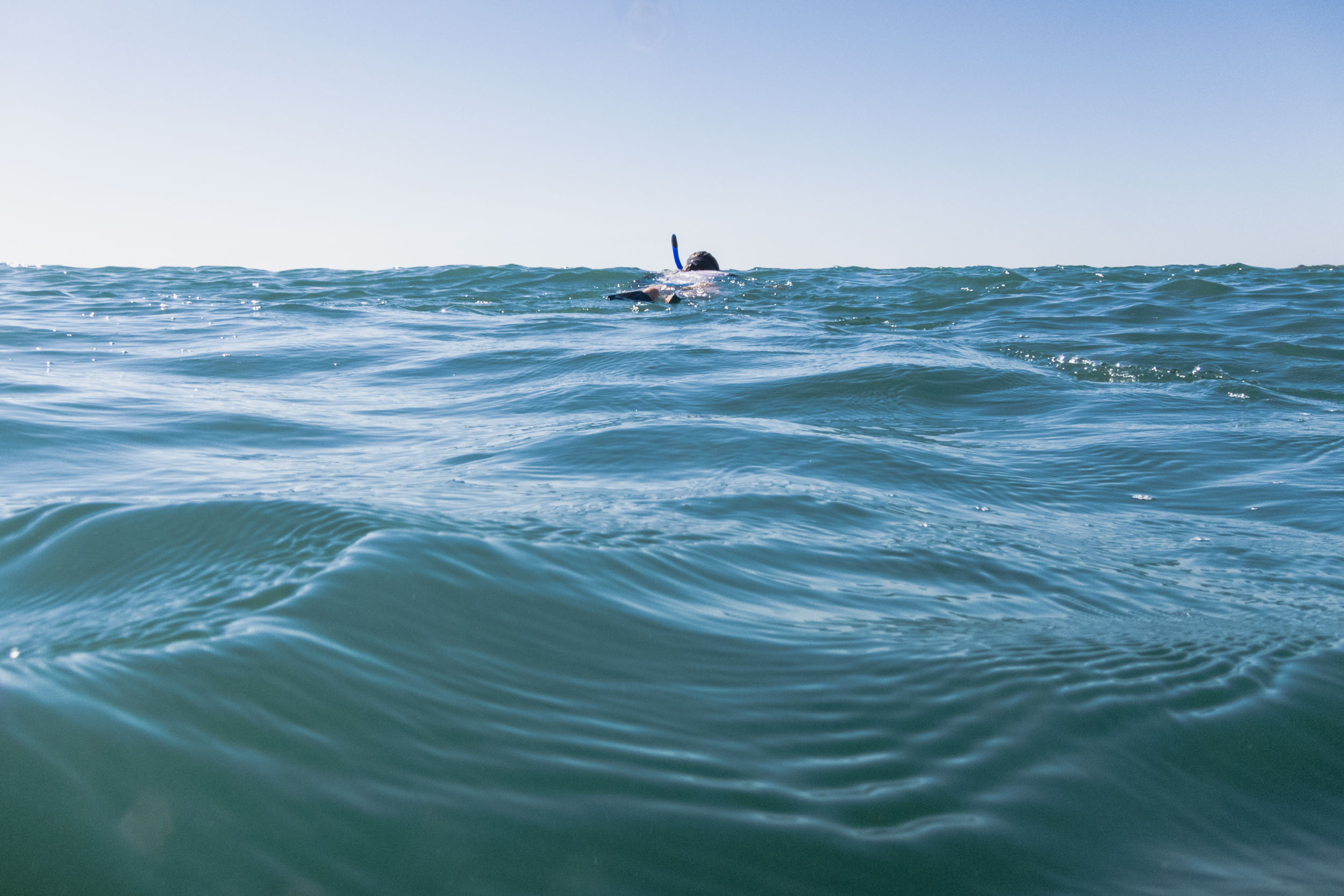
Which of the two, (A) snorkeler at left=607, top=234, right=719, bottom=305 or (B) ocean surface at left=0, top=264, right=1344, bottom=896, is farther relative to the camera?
(A) snorkeler at left=607, top=234, right=719, bottom=305

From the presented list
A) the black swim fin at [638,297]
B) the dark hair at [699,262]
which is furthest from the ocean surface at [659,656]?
the dark hair at [699,262]

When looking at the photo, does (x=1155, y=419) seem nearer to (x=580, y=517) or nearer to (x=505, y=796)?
(x=580, y=517)

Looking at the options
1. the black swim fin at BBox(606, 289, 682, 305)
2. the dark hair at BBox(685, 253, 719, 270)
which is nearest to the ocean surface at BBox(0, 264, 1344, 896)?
the black swim fin at BBox(606, 289, 682, 305)

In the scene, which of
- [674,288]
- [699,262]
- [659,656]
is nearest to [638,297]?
[674,288]

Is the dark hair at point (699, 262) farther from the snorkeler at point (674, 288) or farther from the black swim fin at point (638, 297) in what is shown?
the black swim fin at point (638, 297)

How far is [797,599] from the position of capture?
2.33m

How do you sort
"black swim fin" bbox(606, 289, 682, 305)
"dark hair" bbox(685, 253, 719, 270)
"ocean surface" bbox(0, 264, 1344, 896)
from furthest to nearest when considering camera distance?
"dark hair" bbox(685, 253, 719, 270), "black swim fin" bbox(606, 289, 682, 305), "ocean surface" bbox(0, 264, 1344, 896)

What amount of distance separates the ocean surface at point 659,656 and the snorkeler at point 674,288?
8.64 m

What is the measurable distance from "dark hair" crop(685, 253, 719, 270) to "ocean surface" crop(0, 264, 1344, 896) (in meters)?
12.6

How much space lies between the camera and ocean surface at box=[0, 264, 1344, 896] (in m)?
1.26

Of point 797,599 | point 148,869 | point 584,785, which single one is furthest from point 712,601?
point 148,869

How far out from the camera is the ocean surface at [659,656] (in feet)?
4.15

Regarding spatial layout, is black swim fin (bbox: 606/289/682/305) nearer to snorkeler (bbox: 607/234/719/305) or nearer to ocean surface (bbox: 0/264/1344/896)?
snorkeler (bbox: 607/234/719/305)

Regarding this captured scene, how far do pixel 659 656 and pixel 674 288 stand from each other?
13147 mm
